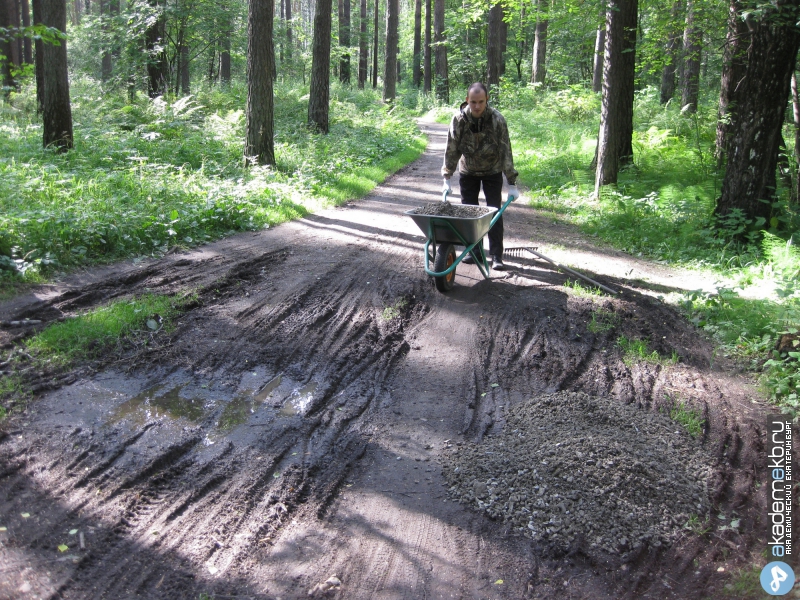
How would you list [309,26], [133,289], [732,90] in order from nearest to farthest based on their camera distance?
1. [133,289]
2. [732,90]
3. [309,26]

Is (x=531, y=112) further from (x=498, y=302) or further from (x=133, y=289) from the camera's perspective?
(x=133, y=289)

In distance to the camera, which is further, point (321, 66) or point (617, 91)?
point (321, 66)

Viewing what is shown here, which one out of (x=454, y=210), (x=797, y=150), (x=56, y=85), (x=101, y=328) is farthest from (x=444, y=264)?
(x=56, y=85)

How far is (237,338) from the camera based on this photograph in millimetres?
5254

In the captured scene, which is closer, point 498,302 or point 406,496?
point 406,496

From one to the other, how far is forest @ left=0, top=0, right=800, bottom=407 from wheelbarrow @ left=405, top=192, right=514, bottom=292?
237cm

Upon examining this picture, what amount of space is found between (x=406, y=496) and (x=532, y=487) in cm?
75

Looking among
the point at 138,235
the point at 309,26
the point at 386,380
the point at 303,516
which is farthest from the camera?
the point at 309,26

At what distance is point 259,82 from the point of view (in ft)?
38.3

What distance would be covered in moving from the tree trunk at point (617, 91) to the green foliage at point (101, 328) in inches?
342

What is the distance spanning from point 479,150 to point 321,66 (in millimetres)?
11430

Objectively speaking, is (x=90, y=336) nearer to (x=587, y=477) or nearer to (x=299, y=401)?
(x=299, y=401)

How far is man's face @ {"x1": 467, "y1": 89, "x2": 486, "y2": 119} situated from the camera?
648cm

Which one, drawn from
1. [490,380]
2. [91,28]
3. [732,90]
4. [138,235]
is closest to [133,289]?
[138,235]
